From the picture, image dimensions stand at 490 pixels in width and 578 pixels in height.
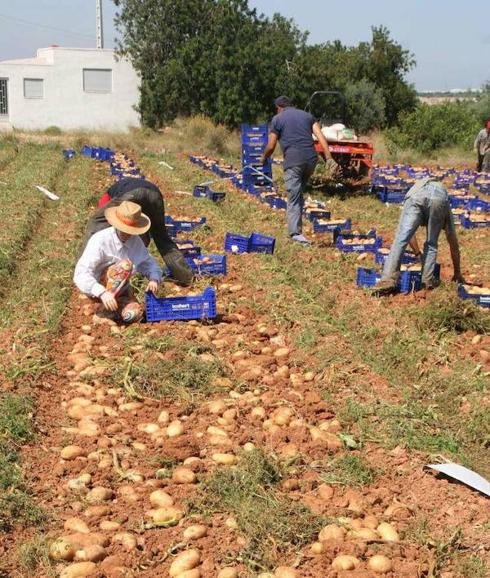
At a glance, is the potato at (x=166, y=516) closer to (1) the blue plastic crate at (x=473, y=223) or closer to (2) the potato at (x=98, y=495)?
(2) the potato at (x=98, y=495)

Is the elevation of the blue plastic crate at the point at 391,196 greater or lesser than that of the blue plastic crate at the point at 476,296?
lesser

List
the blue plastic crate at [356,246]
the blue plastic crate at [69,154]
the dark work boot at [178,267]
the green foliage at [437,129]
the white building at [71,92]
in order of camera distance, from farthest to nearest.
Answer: the white building at [71,92] < the green foliage at [437,129] < the blue plastic crate at [69,154] < the blue plastic crate at [356,246] < the dark work boot at [178,267]

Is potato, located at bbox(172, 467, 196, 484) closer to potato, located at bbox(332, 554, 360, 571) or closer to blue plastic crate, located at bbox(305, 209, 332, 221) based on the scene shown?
potato, located at bbox(332, 554, 360, 571)

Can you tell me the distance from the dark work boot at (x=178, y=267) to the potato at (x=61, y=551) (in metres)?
4.15

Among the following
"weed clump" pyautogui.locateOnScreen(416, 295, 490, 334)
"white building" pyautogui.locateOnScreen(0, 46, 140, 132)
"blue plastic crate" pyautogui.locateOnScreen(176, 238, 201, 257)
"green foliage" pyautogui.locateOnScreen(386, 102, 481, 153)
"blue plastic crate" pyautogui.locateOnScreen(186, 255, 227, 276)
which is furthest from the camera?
"white building" pyautogui.locateOnScreen(0, 46, 140, 132)

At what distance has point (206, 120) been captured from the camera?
30750 mm

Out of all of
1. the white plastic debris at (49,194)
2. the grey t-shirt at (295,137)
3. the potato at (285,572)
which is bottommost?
the white plastic debris at (49,194)

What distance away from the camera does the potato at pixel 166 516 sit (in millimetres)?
3371

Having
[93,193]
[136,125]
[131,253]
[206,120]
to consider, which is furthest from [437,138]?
[131,253]

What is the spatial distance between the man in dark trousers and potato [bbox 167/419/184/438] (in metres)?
2.72

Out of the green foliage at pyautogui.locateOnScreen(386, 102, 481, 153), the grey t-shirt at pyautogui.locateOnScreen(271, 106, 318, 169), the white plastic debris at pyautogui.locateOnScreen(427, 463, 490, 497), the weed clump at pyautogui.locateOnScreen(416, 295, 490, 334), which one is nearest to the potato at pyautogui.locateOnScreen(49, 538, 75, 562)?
the white plastic debris at pyautogui.locateOnScreen(427, 463, 490, 497)

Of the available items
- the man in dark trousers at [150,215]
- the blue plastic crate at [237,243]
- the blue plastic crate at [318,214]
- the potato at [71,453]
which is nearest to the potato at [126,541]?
the potato at [71,453]

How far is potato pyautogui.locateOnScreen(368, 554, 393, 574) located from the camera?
3078 mm

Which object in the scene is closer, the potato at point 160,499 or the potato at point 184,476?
the potato at point 160,499
